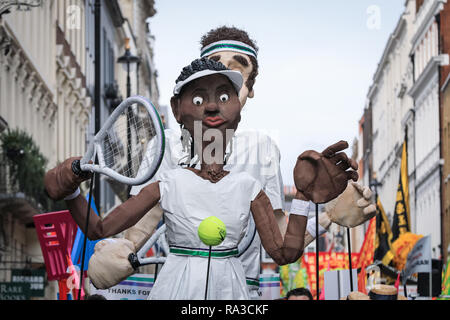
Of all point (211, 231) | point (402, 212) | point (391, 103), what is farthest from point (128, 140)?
point (391, 103)

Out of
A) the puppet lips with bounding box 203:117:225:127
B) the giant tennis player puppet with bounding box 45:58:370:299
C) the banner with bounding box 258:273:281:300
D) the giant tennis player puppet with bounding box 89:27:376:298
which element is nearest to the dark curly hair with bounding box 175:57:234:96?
the giant tennis player puppet with bounding box 45:58:370:299

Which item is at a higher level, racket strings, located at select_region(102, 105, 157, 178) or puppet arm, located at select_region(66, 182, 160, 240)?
racket strings, located at select_region(102, 105, 157, 178)

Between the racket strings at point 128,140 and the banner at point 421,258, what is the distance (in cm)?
1282

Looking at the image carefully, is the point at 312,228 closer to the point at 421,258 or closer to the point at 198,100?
the point at 198,100

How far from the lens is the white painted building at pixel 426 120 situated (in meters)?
56.0

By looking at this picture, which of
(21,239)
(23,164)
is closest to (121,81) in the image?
(21,239)

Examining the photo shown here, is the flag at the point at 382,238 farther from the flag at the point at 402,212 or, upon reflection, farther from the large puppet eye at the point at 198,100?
the large puppet eye at the point at 198,100

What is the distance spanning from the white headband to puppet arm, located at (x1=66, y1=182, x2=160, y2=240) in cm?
171

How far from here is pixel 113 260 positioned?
19.8ft

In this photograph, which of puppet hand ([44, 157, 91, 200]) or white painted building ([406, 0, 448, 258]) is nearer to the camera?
puppet hand ([44, 157, 91, 200])

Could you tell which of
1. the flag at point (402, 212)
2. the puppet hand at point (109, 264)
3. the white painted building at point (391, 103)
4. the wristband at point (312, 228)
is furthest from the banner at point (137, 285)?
the white painted building at point (391, 103)

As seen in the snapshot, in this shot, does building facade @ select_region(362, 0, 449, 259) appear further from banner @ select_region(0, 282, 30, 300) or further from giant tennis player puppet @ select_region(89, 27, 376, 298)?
giant tennis player puppet @ select_region(89, 27, 376, 298)

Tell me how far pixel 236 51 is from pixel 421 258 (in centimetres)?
1244

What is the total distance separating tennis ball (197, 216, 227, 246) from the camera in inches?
203
